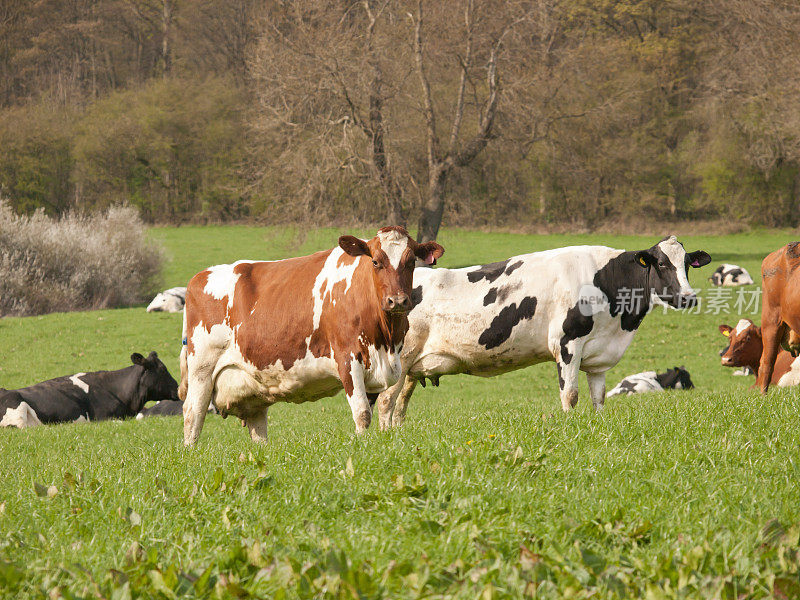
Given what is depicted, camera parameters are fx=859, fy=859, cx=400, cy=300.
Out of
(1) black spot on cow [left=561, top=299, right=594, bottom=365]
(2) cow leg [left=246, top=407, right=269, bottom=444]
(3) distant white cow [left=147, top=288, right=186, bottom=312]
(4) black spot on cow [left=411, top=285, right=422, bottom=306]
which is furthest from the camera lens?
(3) distant white cow [left=147, top=288, right=186, bottom=312]

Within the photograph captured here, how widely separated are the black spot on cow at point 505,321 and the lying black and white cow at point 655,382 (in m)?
7.80

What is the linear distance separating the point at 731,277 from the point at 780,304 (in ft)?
72.2

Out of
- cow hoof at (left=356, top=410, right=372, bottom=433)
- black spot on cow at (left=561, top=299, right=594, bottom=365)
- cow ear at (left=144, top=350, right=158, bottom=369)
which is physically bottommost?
cow ear at (left=144, top=350, right=158, bottom=369)

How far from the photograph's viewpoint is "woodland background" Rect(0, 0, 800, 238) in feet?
106

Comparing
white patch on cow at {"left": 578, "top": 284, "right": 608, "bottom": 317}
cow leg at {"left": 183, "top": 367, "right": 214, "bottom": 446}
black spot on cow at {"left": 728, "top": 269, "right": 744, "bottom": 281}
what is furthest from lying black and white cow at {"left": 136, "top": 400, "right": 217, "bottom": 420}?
black spot on cow at {"left": 728, "top": 269, "right": 744, "bottom": 281}

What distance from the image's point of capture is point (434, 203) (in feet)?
113

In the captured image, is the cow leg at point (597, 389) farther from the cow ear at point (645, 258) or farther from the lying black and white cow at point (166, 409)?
the lying black and white cow at point (166, 409)

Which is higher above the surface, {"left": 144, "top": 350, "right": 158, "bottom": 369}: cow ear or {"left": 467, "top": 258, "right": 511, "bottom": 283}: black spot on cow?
{"left": 467, "top": 258, "right": 511, "bottom": 283}: black spot on cow

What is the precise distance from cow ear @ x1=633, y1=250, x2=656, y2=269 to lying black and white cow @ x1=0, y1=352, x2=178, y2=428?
8876mm

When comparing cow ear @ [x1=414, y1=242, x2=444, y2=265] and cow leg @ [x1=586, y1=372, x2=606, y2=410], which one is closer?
cow ear @ [x1=414, y1=242, x2=444, y2=265]

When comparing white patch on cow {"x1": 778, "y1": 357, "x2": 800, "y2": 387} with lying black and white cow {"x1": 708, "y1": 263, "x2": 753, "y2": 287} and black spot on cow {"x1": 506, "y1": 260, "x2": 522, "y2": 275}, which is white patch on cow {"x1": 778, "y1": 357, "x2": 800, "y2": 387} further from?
lying black and white cow {"x1": 708, "y1": 263, "x2": 753, "y2": 287}

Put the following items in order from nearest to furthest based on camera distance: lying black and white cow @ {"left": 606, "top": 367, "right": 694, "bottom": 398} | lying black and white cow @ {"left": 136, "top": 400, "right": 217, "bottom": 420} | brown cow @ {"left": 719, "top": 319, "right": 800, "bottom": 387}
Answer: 1. brown cow @ {"left": 719, "top": 319, "right": 800, "bottom": 387}
2. lying black and white cow @ {"left": 136, "top": 400, "right": 217, "bottom": 420}
3. lying black and white cow @ {"left": 606, "top": 367, "right": 694, "bottom": 398}

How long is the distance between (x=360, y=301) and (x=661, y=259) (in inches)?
160

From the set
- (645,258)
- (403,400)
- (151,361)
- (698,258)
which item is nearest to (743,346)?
(698,258)
